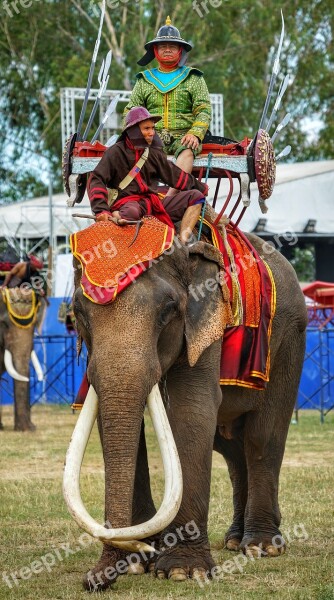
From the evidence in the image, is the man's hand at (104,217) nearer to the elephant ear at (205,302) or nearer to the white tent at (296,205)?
the elephant ear at (205,302)

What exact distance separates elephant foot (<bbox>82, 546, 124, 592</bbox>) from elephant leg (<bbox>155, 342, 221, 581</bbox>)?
1.74 ft

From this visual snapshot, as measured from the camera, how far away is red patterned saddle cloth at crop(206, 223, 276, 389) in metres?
7.62

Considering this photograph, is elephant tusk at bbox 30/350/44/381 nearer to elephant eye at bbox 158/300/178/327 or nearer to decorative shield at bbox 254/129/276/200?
decorative shield at bbox 254/129/276/200

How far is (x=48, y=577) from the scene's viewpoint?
7.13 m

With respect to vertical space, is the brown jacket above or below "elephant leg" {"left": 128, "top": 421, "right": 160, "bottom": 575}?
above

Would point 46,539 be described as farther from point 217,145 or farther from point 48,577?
point 217,145

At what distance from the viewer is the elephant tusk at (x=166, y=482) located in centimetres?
595

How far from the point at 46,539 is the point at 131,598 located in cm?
223

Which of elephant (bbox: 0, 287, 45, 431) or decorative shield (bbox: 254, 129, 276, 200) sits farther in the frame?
elephant (bbox: 0, 287, 45, 431)

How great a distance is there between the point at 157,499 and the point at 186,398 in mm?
4200

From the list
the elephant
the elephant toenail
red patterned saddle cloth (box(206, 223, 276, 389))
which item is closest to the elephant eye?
red patterned saddle cloth (box(206, 223, 276, 389))

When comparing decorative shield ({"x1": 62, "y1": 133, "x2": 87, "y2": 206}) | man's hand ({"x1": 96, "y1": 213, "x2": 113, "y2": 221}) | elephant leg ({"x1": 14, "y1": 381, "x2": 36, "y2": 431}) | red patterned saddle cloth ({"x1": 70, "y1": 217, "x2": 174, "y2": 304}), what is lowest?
elephant leg ({"x1": 14, "y1": 381, "x2": 36, "y2": 431})

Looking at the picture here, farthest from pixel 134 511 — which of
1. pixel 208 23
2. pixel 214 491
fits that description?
pixel 208 23

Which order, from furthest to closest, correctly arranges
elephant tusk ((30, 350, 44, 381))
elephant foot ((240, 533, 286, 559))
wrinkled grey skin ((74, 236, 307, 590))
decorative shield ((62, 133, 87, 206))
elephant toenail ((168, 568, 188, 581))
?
elephant tusk ((30, 350, 44, 381)) < elephant foot ((240, 533, 286, 559)) < decorative shield ((62, 133, 87, 206)) < elephant toenail ((168, 568, 188, 581)) < wrinkled grey skin ((74, 236, 307, 590))
